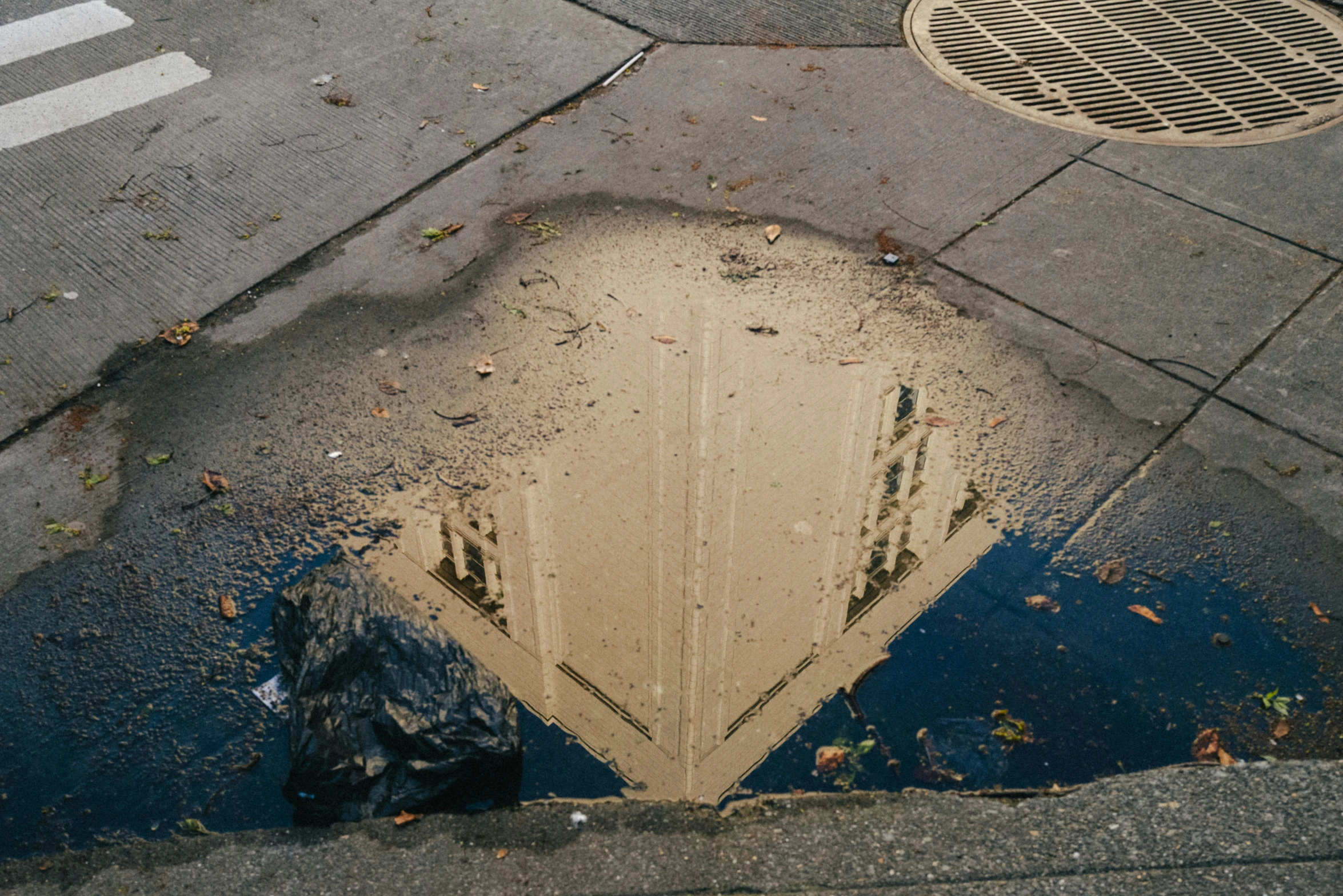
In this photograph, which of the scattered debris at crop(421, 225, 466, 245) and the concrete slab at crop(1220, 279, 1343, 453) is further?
the scattered debris at crop(421, 225, 466, 245)

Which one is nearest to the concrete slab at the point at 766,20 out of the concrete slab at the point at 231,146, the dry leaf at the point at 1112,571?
the concrete slab at the point at 231,146

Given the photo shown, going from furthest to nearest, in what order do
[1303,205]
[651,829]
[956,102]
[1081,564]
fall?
[956,102], [1303,205], [1081,564], [651,829]

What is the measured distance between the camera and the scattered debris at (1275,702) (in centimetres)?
298

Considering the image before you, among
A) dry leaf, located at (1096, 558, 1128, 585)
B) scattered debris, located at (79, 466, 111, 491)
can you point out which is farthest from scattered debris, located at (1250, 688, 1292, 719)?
scattered debris, located at (79, 466, 111, 491)

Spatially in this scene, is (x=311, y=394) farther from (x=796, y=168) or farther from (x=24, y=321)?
(x=796, y=168)

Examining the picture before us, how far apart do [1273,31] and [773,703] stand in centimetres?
558

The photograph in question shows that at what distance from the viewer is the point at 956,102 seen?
559 centimetres

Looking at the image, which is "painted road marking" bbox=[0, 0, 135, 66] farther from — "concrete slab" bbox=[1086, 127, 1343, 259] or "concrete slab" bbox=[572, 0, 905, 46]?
"concrete slab" bbox=[1086, 127, 1343, 259]

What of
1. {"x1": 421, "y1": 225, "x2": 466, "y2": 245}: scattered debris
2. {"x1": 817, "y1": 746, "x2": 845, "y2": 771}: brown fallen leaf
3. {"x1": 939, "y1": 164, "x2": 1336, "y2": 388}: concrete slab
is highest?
{"x1": 939, "y1": 164, "x2": 1336, "y2": 388}: concrete slab

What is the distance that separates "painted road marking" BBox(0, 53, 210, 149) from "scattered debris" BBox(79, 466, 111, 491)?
2658mm

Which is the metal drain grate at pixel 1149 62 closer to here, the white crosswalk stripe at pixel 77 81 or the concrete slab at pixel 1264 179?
the concrete slab at pixel 1264 179

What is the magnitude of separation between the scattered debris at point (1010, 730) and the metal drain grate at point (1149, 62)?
3622 mm

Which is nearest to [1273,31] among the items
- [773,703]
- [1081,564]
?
[1081,564]

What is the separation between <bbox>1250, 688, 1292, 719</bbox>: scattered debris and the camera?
9.79 ft
